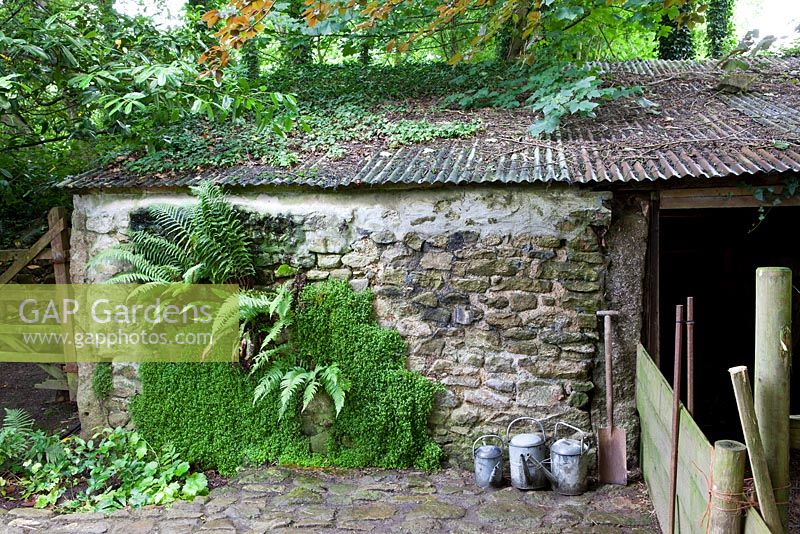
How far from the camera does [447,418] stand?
5.20m

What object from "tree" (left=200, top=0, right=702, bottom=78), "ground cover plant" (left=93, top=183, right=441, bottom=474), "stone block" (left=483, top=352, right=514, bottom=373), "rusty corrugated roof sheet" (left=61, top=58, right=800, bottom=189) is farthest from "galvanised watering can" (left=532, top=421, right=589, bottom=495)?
"tree" (left=200, top=0, right=702, bottom=78)

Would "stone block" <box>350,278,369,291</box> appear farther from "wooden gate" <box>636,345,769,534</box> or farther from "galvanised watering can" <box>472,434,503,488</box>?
"wooden gate" <box>636,345,769,534</box>

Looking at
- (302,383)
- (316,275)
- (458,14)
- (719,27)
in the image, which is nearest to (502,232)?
(316,275)

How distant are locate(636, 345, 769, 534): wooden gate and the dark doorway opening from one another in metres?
3.51

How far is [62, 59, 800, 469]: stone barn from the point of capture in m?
4.84

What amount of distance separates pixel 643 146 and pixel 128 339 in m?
4.78

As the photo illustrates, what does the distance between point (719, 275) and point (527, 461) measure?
482 centimetres

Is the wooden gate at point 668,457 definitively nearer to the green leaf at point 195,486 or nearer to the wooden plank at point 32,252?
the green leaf at point 195,486

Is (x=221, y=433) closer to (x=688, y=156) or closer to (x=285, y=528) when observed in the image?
(x=285, y=528)

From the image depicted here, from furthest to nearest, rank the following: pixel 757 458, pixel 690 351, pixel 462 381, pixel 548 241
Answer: pixel 462 381 < pixel 548 241 < pixel 690 351 < pixel 757 458

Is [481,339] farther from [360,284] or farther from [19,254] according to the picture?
[19,254]

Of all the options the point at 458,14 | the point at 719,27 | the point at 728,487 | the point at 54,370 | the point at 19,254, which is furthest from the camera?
the point at 719,27

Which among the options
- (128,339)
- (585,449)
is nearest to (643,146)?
(585,449)

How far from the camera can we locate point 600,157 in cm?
505
